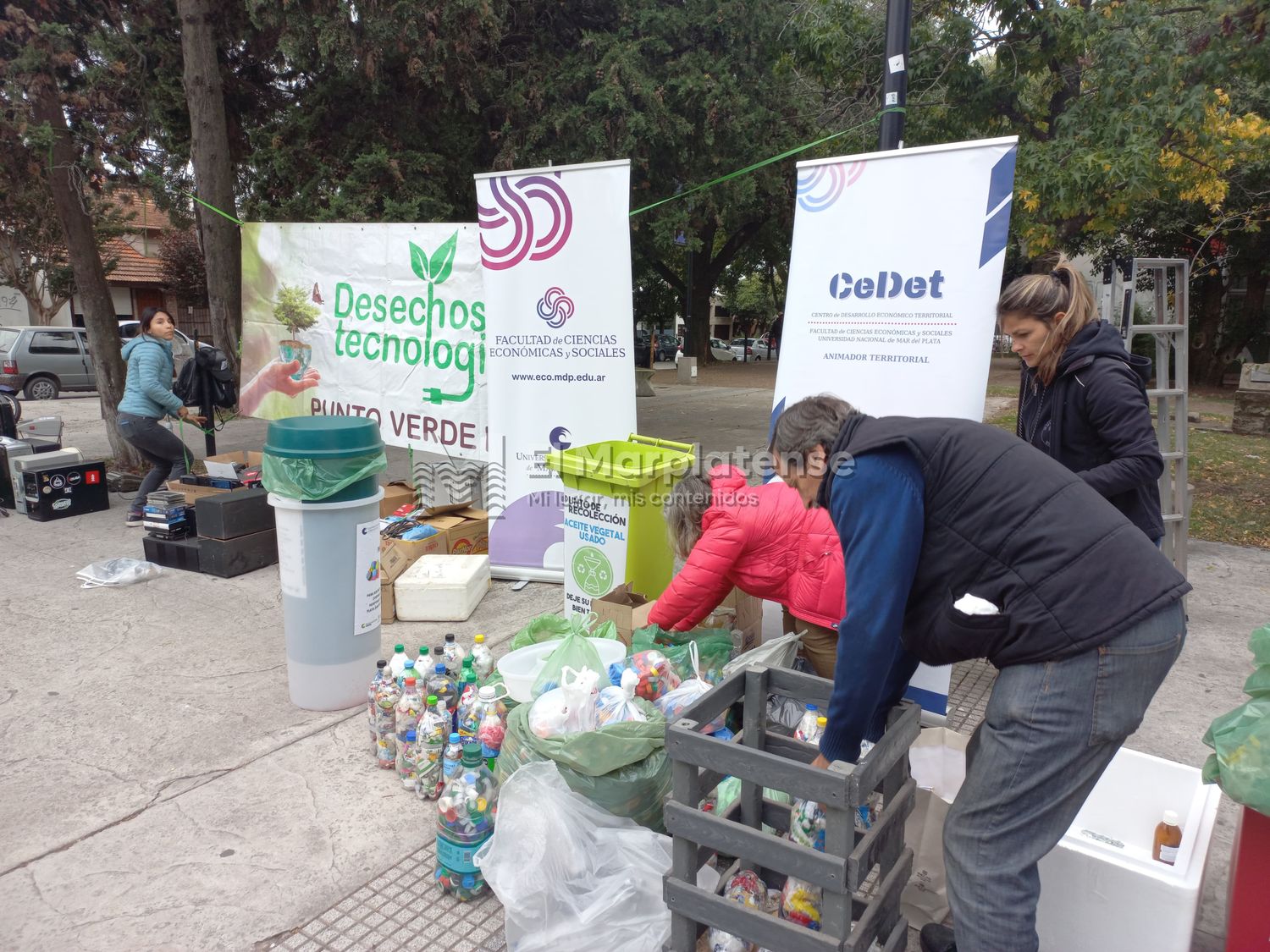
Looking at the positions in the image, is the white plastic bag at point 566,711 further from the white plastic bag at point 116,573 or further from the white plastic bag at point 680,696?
the white plastic bag at point 116,573

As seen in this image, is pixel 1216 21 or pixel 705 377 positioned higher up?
pixel 1216 21

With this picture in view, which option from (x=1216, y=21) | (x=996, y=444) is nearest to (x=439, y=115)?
(x=1216, y=21)

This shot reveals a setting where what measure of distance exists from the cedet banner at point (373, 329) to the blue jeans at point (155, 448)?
0.66 m

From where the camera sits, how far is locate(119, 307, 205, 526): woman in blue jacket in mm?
6598

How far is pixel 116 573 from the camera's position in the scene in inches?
221

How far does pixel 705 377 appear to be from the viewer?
74.7 feet

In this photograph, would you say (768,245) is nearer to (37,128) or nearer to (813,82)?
(813,82)

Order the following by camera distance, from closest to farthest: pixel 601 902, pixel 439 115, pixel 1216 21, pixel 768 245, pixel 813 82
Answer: pixel 601 902, pixel 1216 21, pixel 439 115, pixel 813 82, pixel 768 245

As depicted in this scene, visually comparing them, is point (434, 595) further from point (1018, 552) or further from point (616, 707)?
point (1018, 552)

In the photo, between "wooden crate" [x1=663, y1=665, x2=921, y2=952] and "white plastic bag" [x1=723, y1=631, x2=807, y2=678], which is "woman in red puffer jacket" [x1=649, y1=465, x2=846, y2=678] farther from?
"wooden crate" [x1=663, y1=665, x2=921, y2=952]

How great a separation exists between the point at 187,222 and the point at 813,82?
7.84 meters

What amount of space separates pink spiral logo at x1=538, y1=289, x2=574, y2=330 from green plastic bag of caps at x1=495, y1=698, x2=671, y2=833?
3119mm

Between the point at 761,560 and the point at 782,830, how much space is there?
1213 millimetres

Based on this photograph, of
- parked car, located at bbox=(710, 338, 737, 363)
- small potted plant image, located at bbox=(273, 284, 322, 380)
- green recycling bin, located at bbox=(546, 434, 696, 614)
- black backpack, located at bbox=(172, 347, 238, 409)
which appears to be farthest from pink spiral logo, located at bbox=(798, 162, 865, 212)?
parked car, located at bbox=(710, 338, 737, 363)
